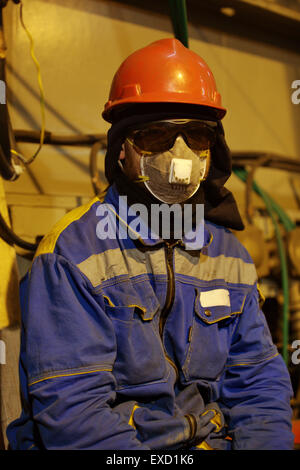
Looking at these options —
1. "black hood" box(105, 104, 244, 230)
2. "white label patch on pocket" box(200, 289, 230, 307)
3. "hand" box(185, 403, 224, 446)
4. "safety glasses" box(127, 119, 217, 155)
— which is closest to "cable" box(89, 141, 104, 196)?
"black hood" box(105, 104, 244, 230)

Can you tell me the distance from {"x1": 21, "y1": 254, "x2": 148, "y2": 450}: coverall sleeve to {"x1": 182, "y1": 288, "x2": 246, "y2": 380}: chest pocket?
222mm

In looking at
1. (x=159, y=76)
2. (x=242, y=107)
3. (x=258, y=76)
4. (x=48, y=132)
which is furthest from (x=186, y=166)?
(x=258, y=76)

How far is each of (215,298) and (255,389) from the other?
10.4 inches

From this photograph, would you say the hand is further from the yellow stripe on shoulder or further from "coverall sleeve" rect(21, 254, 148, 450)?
the yellow stripe on shoulder

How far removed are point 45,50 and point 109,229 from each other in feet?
3.69

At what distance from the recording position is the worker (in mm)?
998

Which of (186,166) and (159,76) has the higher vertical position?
(159,76)

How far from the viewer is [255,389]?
1249mm

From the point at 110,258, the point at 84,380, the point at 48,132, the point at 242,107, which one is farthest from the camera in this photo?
the point at 242,107

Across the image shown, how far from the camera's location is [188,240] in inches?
50.4

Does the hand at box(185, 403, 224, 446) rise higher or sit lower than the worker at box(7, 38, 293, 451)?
lower

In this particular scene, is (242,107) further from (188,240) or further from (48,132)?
(188,240)

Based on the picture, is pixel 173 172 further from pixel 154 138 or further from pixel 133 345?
pixel 133 345

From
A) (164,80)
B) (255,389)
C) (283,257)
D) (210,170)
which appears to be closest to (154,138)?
(164,80)
